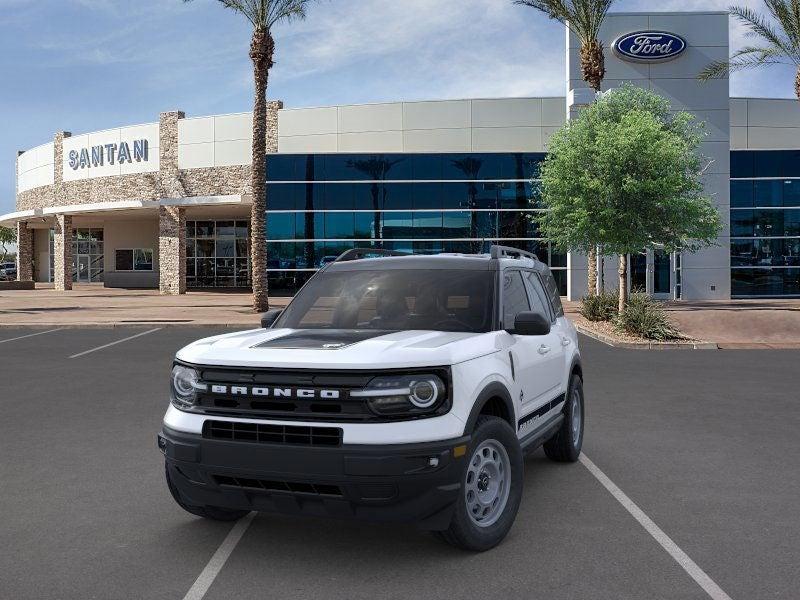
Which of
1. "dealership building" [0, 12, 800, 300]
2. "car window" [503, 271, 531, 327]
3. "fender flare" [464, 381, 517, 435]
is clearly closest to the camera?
"fender flare" [464, 381, 517, 435]

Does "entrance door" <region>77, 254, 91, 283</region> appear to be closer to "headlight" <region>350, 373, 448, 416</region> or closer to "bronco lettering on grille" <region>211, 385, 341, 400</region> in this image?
"bronco lettering on grille" <region>211, 385, 341, 400</region>

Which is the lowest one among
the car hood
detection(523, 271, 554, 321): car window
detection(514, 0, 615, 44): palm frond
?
the car hood

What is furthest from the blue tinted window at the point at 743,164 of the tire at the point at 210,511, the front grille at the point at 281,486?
the front grille at the point at 281,486

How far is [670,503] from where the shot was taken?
5.51 metres

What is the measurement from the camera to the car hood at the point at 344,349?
4062 millimetres

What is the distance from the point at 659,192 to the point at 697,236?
2910 mm

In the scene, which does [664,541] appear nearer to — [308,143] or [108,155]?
[308,143]

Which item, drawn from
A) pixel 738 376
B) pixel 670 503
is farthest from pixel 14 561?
pixel 738 376

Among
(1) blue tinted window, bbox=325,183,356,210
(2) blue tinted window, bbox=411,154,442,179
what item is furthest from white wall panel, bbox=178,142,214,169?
(2) blue tinted window, bbox=411,154,442,179

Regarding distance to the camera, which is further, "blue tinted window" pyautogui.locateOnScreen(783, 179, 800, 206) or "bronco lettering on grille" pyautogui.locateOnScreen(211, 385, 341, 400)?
"blue tinted window" pyautogui.locateOnScreen(783, 179, 800, 206)

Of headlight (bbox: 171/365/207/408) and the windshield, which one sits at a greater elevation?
the windshield

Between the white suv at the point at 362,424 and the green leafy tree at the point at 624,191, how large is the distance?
17.9 meters

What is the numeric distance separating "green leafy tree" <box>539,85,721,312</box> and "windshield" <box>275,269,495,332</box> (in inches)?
679

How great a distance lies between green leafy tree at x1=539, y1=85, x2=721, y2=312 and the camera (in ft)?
71.8
